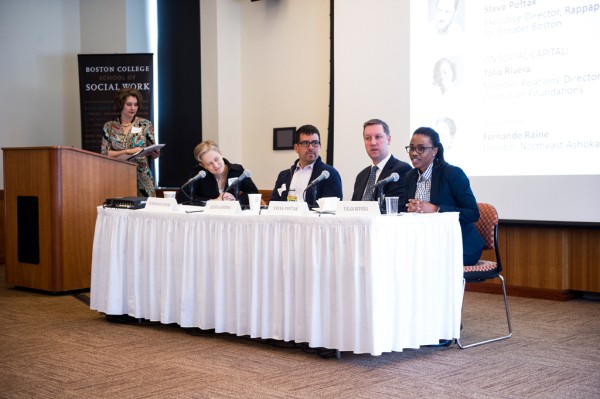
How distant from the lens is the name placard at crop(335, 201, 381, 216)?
3412mm

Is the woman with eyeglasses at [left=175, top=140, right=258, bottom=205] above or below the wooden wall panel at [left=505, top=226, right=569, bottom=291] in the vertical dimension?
above

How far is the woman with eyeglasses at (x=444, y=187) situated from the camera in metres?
3.99

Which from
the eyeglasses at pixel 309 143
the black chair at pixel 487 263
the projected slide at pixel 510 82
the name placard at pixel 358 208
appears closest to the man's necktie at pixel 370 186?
the eyeglasses at pixel 309 143

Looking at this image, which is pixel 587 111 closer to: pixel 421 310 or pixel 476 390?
pixel 421 310

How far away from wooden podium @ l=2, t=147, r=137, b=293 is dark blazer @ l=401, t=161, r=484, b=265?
2.90m

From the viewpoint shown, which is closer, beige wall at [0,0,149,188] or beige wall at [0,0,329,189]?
beige wall at [0,0,329,189]

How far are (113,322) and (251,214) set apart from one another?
1.38 m

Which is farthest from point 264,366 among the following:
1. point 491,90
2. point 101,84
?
point 101,84

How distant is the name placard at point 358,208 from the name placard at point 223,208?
2.24 feet

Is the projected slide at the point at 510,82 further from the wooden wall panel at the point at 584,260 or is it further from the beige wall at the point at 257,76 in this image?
the beige wall at the point at 257,76

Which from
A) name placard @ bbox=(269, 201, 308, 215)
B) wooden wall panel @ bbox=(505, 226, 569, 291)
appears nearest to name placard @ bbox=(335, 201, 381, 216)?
name placard @ bbox=(269, 201, 308, 215)

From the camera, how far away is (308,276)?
11.6 feet

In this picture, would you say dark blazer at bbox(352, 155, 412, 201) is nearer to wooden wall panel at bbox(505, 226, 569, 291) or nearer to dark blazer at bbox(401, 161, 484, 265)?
dark blazer at bbox(401, 161, 484, 265)

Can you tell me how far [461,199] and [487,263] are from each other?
0.41 meters
